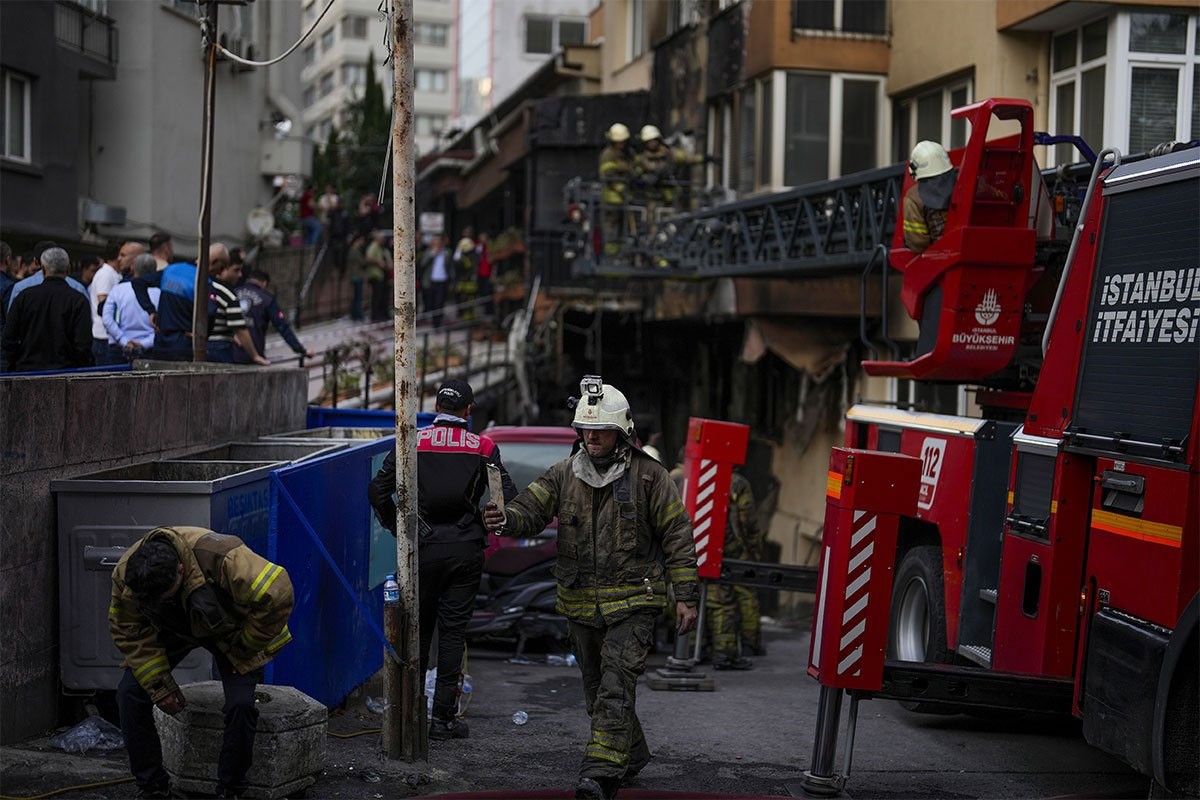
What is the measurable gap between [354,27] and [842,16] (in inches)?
2878

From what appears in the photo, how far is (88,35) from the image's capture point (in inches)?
876

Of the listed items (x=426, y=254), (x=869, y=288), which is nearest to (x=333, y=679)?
(x=869, y=288)

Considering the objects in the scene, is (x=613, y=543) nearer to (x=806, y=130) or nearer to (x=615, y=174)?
(x=806, y=130)

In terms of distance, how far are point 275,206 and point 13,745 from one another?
2420 centimetres

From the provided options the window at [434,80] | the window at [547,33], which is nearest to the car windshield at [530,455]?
the window at [547,33]

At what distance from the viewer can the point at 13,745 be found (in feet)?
22.4

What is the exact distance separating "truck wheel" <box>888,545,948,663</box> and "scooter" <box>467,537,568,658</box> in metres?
2.78

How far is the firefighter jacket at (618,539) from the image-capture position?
709cm

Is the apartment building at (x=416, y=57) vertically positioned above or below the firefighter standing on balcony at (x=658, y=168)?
above

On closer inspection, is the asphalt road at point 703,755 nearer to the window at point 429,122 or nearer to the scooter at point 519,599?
the scooter at point 519,599

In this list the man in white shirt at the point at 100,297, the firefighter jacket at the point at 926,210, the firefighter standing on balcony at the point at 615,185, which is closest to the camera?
the firefighter jacket at the point at 926,210

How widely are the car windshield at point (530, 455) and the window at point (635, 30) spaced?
15715 millimetres

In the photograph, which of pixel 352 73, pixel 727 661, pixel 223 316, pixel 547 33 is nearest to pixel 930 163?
pixel 727 661

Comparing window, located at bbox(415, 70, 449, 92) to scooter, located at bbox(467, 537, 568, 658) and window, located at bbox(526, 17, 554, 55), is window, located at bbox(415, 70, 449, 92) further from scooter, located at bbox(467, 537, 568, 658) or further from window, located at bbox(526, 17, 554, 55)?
scooter, located at bbox(467, 537, 568, 658)
